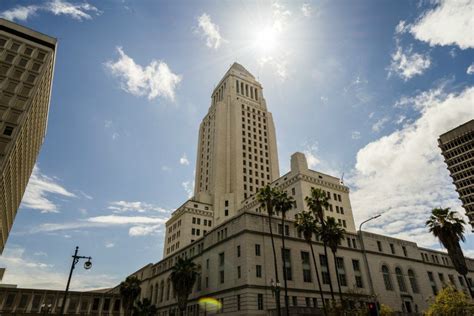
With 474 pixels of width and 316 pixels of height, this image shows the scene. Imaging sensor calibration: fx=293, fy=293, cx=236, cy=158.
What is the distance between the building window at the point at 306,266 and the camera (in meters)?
49.2

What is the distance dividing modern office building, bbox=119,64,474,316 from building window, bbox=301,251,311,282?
0.56 feet

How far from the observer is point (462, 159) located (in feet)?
385

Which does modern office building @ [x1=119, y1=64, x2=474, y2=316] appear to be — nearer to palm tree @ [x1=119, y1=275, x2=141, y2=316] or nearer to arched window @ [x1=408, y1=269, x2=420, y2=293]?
arched window @ [x1=408, y1=269, x2=420, y2=293]

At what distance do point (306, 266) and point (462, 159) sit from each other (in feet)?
344

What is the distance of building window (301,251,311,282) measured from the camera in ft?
161

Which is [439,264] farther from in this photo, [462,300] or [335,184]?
[462,300]

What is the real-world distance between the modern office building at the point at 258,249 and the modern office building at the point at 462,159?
50.5 meters

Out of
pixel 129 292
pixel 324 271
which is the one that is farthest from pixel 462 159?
pixel 129 292

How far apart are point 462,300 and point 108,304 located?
78.7m

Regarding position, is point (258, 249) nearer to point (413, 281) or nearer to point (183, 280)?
point (183, 280)

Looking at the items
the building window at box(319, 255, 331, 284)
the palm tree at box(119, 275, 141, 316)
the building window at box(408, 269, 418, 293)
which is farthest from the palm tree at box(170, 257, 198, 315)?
the building window at box(408, 269, 418, 293)

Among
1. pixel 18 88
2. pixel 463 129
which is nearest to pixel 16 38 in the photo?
pixel 18 88

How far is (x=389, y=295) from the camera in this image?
56.3m

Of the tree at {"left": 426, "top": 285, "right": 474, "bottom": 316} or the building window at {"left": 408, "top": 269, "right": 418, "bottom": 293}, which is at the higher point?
the building window at {"left": 408, "top": 269, "right": 418, "bottom": 293}
